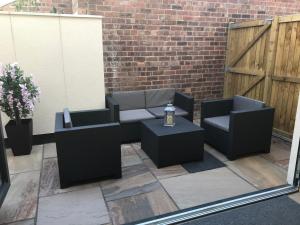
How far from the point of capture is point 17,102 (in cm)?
325

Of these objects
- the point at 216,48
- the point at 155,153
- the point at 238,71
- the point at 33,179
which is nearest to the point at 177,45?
the point at 216,48

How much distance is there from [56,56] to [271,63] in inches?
133

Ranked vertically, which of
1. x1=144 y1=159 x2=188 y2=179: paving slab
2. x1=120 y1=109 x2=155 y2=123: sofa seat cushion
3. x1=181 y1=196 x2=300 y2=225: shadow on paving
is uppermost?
x1=120 y1=109 x2=155 y2=123: sofa seat cushion

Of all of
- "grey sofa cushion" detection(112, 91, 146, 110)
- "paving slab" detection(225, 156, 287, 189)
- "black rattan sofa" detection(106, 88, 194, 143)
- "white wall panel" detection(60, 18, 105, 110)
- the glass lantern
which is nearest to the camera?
"paving slab" detection(225, 156, 287, 189)

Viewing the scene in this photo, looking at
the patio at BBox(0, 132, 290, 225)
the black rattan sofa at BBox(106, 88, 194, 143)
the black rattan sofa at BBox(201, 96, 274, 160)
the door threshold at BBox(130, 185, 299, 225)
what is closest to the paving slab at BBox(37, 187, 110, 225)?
the patio at BBox(0, 132, 290, 225)

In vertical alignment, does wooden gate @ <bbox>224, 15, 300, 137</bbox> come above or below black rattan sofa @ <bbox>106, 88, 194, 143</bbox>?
above

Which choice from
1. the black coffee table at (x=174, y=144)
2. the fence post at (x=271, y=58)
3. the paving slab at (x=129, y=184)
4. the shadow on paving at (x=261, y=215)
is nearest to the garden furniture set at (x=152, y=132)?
the black coffee table at (x=174, y=144)

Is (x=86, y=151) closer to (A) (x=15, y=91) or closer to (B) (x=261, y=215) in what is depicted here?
(A) (x=15, y=91)

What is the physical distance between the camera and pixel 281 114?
13.2 ft

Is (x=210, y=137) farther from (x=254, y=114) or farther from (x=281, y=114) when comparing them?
(x=281, y=114)

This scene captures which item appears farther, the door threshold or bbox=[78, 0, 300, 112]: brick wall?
bbox=[78, 0, 300, 112]: brick wall

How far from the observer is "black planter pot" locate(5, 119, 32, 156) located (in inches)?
133

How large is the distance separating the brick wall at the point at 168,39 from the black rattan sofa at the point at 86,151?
2.06m

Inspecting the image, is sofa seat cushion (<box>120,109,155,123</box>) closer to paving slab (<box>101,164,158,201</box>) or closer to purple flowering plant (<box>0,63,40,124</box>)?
paving slab (<box>101,164,158,201</box>)
